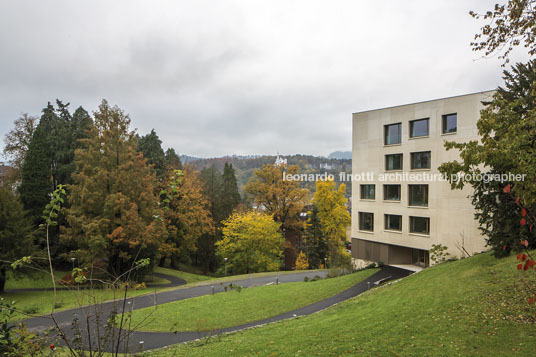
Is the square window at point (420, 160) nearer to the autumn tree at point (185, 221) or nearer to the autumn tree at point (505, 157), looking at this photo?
the autumn tree at point (505, 157)

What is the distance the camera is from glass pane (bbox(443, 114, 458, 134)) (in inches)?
1022

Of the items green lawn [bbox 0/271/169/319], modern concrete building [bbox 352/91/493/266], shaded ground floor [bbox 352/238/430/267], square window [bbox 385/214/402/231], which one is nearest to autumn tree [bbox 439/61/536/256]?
modern concrete building [bbox 352/91/493/266]

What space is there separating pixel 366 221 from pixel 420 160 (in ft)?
25.7

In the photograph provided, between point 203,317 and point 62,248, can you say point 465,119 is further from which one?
A: point 62,248

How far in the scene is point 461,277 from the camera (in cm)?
1534

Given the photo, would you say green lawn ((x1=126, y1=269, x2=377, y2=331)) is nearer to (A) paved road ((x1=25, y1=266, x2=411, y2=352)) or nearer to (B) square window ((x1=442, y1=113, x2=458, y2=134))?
(A) paved road ((x1=25, y1=266, x2=411, y2=352))

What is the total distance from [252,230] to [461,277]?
22687 millimetres

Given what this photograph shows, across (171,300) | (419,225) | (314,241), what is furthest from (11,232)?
(314,241)

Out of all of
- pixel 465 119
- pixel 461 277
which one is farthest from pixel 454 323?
pixel 465 119

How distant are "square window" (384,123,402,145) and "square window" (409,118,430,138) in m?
1.05

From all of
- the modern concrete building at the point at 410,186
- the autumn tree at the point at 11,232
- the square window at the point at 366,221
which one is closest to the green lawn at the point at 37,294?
the autumn tree at the point at 11,232

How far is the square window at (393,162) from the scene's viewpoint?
29.7m

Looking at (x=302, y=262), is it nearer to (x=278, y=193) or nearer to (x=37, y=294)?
(x=278, y=193)

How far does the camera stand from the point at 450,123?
86.3ft
